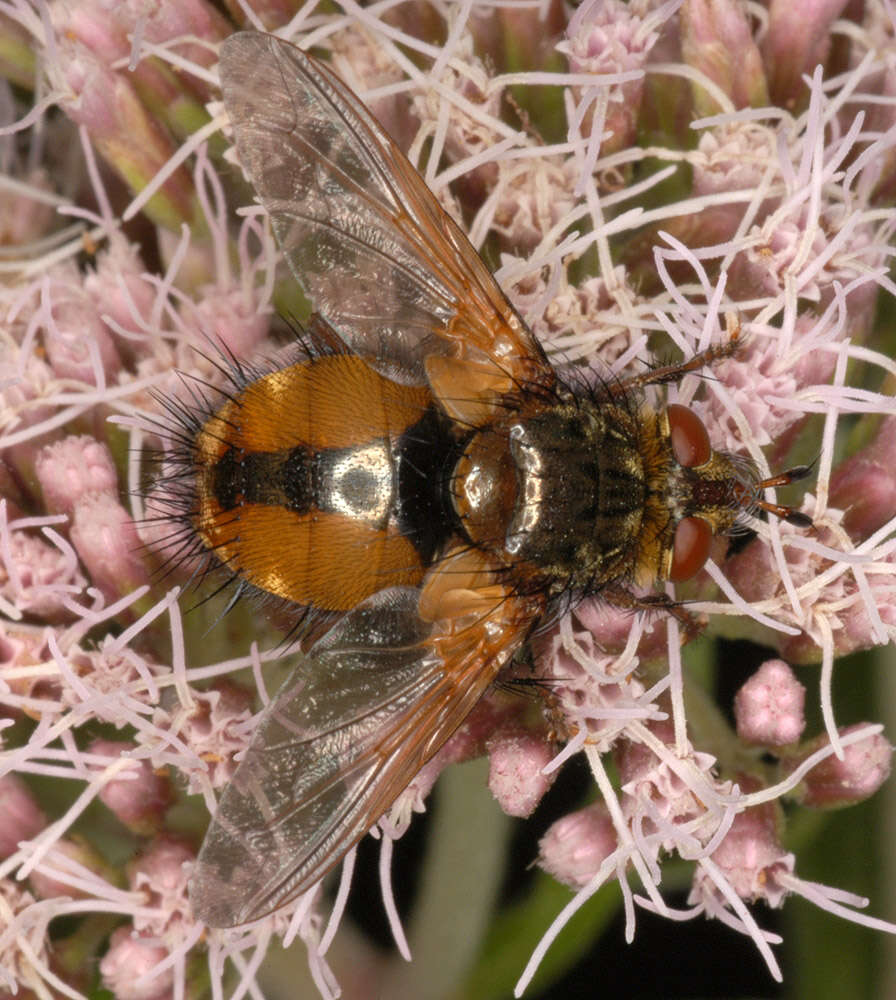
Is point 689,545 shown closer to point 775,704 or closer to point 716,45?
point 775,704

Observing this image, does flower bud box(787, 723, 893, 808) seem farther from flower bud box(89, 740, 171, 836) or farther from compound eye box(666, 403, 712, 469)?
flower bud box(89, 740, 171, 836)

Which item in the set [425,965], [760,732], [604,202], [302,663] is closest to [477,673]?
[302,663]

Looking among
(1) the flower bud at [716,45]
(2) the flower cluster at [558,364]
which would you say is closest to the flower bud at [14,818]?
(2) the flower cluster at [558,364]

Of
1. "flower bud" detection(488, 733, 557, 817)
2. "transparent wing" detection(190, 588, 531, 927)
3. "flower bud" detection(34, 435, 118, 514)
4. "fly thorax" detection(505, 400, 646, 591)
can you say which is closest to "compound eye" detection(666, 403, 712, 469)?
"fly thorax" detection(505, 400, 646, 591)

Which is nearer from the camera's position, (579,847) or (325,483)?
(325,483)

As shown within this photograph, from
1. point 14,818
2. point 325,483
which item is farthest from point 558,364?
point 14,818

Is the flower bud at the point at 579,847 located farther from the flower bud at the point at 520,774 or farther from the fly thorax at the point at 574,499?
the fly thorax at the point at 574,499
